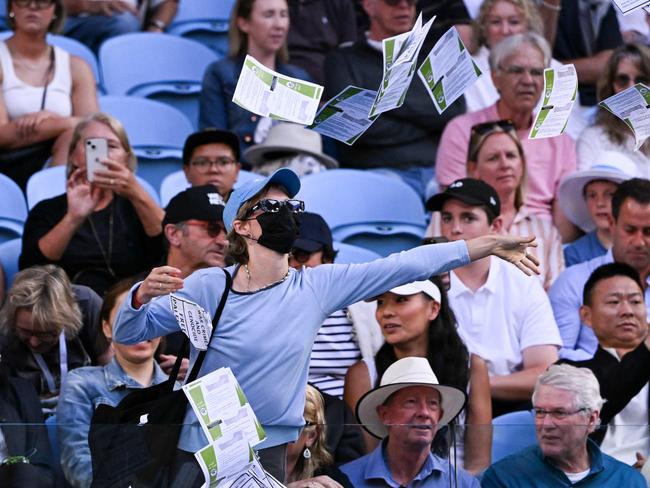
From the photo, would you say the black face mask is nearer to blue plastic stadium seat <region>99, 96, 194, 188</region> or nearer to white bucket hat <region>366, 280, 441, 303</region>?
white bucket hat <region>366, 280, 441, 303</region>

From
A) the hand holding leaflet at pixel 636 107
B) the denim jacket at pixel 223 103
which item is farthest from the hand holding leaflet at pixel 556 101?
the denim jacket at pixel 223 103

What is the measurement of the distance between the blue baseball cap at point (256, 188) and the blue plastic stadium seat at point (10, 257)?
228cm

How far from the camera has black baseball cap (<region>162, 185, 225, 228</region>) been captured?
625 centimetres

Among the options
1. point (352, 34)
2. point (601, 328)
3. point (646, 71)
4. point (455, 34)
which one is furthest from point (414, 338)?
point (352, 34)

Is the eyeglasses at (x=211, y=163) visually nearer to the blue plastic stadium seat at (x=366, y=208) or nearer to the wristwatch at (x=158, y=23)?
the blue plastic stadium seat at (x=366, y=208)

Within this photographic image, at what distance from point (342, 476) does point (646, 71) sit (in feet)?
12.7

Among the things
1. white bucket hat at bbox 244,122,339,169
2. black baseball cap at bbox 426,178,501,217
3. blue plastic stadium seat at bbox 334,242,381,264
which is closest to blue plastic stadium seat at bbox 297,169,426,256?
white bucket hat at bbox 244,122,339,169

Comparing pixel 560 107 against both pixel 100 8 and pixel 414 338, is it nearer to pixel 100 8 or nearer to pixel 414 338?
pixel 414 338

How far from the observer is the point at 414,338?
19.5 feet

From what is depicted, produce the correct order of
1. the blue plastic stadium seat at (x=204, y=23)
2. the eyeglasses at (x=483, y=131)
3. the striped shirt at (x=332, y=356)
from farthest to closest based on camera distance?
the blue plastic stadium seat at (x=204, y=23)
the eyeglasses at (x=483, y=131)
the striped shirt at (x=332, y=356)

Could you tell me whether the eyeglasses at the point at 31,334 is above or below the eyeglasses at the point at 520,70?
below

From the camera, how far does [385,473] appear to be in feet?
15.5

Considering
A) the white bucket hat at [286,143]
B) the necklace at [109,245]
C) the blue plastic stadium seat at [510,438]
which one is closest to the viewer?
the blue plastic stadium seat at [510,438]

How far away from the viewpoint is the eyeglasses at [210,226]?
20.5ft
